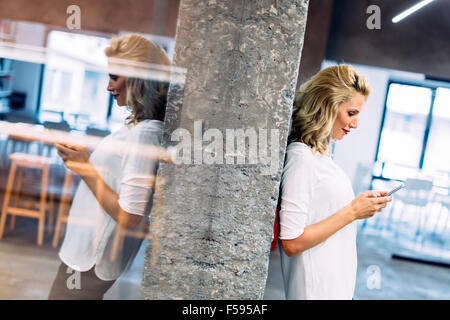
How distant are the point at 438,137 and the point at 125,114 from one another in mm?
1509

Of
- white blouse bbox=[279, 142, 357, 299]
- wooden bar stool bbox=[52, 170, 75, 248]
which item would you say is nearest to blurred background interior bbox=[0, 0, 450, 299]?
wooden bar stool bbox=[52, 170, 75, 248]

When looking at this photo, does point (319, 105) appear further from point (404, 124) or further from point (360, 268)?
point (360, 268)

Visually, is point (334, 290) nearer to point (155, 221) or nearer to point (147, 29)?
point (155, 221)

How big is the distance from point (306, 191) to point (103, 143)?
92cm

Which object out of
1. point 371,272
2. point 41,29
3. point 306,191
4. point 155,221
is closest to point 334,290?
point 371,272

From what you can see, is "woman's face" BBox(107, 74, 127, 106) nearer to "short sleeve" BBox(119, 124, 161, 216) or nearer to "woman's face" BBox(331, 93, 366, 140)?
Result: "short sleeve" BBox(119, 124, 161, 216)

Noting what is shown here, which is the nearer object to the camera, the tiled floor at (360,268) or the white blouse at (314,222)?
the white blouse at (314,222)

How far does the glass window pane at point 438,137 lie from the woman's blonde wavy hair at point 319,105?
0.52 m

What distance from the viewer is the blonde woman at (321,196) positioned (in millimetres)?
2049

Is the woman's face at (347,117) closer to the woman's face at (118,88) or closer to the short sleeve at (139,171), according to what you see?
the short sleeve at (139,171)

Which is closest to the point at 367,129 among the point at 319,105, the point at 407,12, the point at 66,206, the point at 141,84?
the point at 319,105

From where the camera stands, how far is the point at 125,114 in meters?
2.13

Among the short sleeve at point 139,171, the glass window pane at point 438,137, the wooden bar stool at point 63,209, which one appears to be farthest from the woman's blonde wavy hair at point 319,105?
the wooden bar stool at point 63,209

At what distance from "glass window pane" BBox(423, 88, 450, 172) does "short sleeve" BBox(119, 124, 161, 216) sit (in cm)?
132
